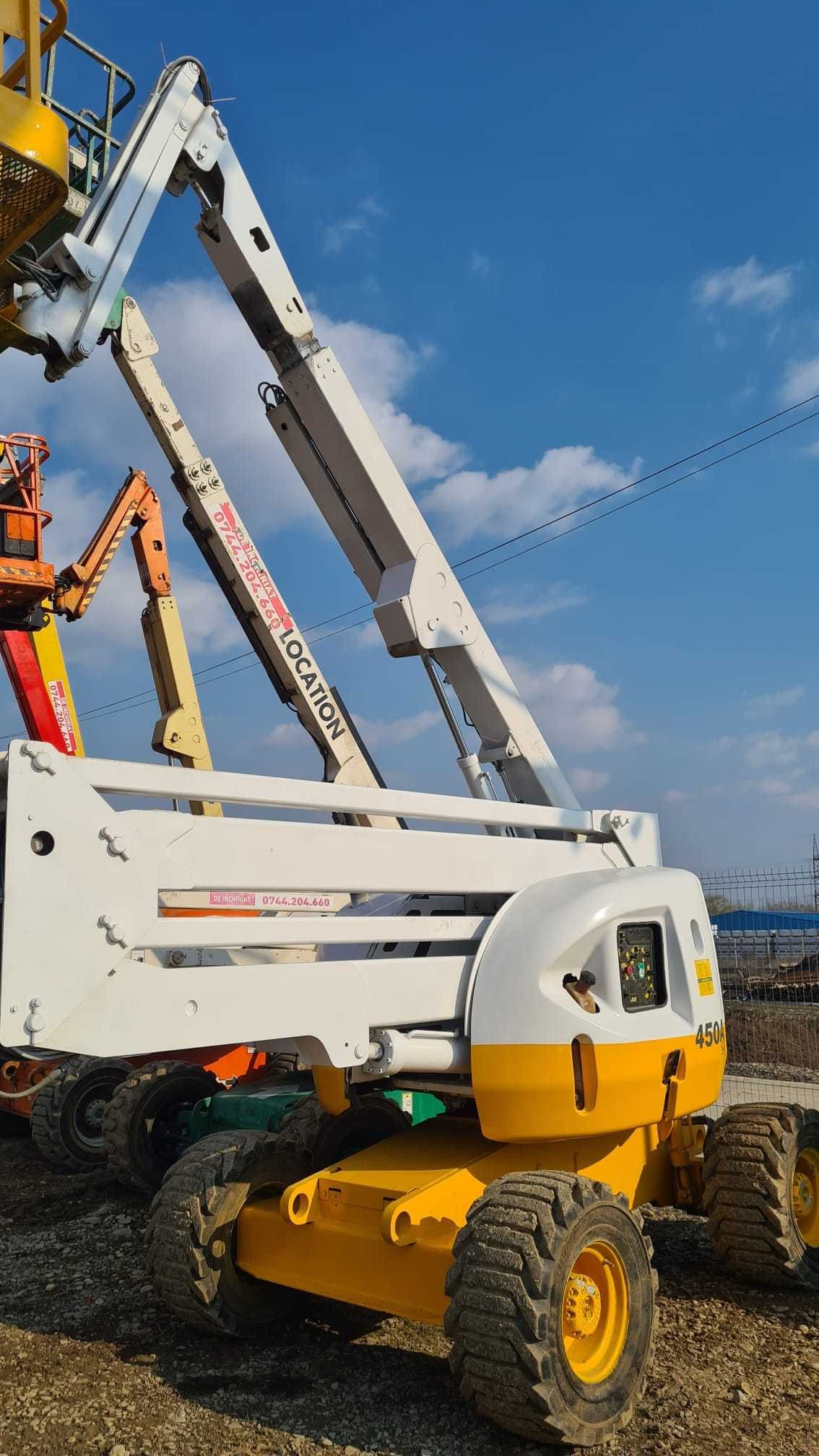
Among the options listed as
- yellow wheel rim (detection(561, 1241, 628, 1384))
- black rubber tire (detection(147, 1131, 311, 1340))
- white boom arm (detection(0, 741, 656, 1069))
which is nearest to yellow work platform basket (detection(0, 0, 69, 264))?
white boom arm (detection(0, 741, 656, 1069))

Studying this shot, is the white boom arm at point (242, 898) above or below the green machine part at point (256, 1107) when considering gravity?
above

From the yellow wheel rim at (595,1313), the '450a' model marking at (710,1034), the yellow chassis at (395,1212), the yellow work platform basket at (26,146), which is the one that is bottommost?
the yellow wheel rim at (595,1313)

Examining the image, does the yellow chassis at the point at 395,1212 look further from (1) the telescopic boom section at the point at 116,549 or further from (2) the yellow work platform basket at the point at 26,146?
→ (1) the telescopic boom section at the point at 116,549

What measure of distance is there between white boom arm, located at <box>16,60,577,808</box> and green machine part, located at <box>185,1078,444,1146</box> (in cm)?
212

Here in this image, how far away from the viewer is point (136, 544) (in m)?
10.3

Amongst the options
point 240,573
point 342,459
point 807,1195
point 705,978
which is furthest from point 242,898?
point 240,573

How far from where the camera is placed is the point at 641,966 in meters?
5.16

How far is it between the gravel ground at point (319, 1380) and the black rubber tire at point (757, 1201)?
0.21 metres

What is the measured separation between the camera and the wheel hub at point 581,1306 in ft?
13.3

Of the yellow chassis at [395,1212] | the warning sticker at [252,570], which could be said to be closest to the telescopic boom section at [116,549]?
the warning sticker at [252,570]

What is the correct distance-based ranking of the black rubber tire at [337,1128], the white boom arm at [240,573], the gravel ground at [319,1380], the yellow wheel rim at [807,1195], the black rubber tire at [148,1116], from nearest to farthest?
1. the gravel ground at [319,1380]
2. the black rubber tire at [337,1128]
3. the yellow wheel rim at [807,1195]
4. the black rubber tire at [148,1116]
5. the white boom arm at [240,573]

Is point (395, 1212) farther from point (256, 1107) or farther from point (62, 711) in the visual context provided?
point (62, 711)

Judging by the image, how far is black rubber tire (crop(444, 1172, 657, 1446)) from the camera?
3729mm

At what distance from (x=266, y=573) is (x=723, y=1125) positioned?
5.39 meters
